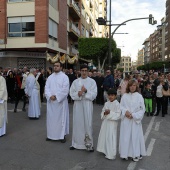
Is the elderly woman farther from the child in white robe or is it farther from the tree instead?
the tree

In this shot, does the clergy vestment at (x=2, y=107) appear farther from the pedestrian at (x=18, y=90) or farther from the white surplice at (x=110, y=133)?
the pedestrian at (x=18, y=90)

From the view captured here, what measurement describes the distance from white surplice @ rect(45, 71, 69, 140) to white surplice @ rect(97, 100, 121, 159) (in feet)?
5.33

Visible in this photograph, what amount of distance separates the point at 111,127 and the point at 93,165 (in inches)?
33.8

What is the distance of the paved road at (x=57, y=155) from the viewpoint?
17.1ft

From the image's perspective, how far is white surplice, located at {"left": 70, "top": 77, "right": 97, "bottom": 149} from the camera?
619cm

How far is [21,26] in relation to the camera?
24.2m

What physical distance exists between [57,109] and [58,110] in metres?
0.04

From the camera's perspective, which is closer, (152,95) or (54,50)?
(152,95)

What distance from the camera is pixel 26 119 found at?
1037 centimetres

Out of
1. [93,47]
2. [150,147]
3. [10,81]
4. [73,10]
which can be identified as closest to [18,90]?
[10,81]

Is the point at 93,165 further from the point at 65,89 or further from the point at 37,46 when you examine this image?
the point at 37,46

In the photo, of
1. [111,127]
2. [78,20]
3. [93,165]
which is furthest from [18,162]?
[78,20]

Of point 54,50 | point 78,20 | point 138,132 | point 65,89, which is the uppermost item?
point 78,20

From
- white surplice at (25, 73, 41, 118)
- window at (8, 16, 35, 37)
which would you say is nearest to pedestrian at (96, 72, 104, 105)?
white surplice at (25, 73, 41, 118)
